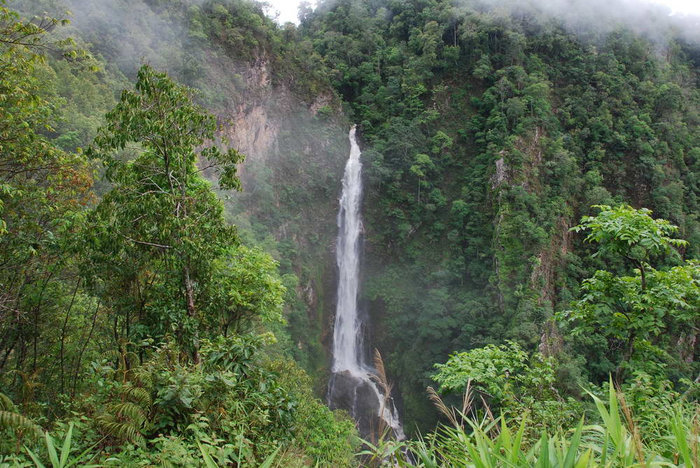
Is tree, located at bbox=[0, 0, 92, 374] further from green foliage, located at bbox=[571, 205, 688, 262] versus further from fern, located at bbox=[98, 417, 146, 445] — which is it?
green foliage, located at bbox=[571, 205, 688, 262]

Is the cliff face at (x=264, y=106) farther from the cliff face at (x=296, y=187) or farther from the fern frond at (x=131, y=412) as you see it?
the fern frond at (x=131, y=412)

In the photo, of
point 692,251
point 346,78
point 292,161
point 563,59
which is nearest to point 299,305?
point 292,161

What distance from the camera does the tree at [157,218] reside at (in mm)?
3883

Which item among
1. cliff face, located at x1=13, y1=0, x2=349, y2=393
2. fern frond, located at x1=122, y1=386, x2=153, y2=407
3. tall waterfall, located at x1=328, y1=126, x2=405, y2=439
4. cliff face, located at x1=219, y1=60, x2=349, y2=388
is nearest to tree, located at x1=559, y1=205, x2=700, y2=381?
fern frond, located at x1=122, y1=386, x2=153, y2=407

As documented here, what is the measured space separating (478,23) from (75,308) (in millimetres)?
28499

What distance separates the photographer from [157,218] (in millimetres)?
4039

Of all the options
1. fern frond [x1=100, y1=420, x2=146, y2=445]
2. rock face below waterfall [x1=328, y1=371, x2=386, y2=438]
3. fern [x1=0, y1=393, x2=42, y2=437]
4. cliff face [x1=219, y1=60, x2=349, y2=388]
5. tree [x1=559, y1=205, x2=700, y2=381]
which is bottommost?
rock face below waterfall [x1=328, y1=371, x2=386, y2=438]

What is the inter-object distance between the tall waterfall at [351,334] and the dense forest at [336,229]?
68cm

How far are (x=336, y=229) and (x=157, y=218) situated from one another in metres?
18.8

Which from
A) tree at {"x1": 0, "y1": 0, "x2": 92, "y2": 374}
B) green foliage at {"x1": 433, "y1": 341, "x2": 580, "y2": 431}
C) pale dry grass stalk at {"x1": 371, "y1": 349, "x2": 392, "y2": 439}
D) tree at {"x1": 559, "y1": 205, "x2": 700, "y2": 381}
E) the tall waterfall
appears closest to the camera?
pale dry grass stalk at {"x1": 371, "y1": 349, "x2": 392, "y2": 439}

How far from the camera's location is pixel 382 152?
24578mm

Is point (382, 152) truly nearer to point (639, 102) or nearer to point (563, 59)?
point (563, 59)

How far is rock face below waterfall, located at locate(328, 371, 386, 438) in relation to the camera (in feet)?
57.3

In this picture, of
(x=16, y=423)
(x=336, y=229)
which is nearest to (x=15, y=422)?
(x=16, y=423)
